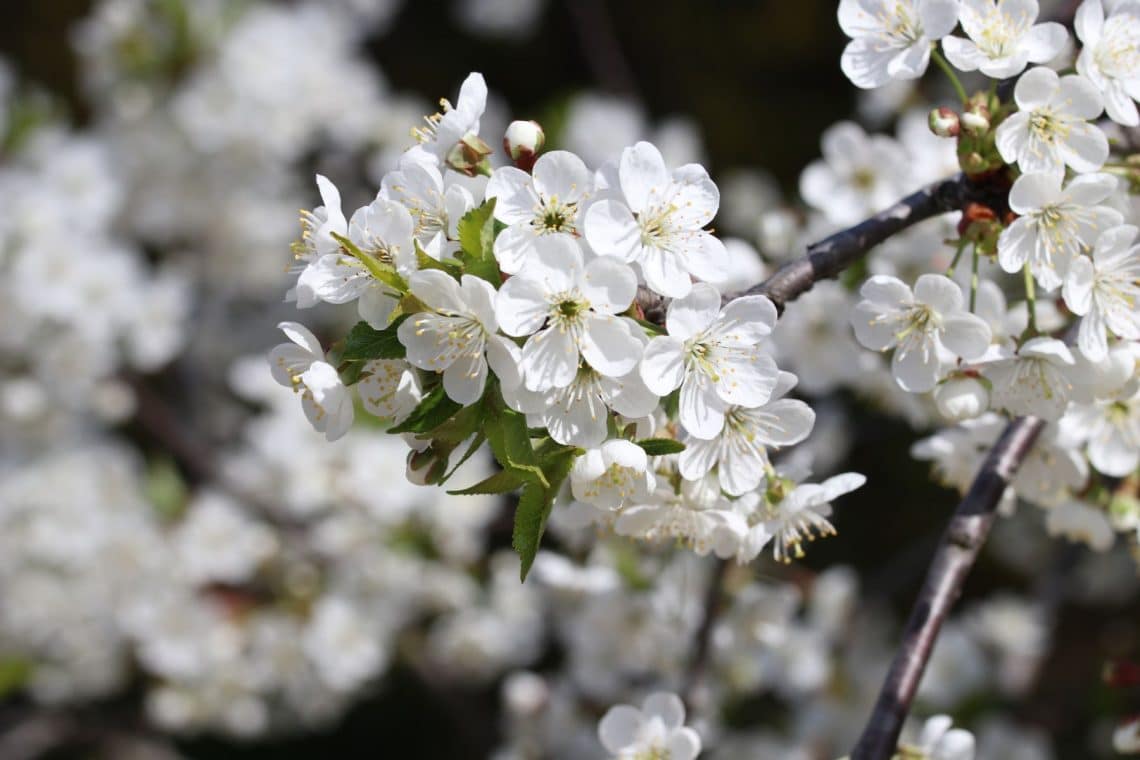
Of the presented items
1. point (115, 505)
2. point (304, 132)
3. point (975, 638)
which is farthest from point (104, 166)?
point (975, 638)

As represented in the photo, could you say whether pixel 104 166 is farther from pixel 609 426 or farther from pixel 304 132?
pixel 609 426

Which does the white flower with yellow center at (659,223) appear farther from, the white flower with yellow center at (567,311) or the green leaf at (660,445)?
the green leaf at (660,445)

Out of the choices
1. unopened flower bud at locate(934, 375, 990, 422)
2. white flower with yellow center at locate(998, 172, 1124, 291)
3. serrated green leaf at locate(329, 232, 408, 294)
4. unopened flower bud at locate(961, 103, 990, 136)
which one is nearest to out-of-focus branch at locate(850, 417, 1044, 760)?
unopened flower bud at locate(934, 375, 990, 422)

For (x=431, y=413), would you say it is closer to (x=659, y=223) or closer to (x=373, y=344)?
(x=373, y=344)

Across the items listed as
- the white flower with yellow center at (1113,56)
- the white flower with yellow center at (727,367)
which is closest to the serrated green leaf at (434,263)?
the white flower with yellow center at (727,367)

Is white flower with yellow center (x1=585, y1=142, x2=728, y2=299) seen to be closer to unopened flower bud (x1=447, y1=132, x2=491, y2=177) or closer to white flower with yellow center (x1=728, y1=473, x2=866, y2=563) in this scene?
unopened flower bud (x1=447, y1=132, x2=491, y2=177)

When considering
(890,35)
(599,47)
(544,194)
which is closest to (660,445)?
(544,194)
